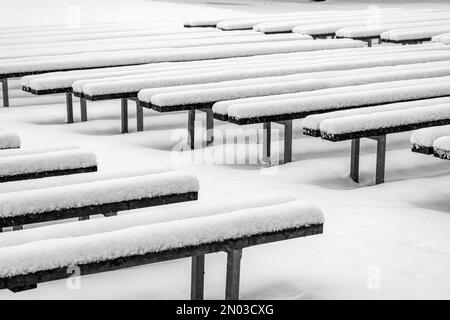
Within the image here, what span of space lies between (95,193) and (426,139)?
1.69 meters

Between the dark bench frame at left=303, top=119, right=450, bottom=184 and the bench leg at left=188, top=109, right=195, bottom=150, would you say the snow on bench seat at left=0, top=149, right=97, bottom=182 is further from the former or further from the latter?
the bench leg at left=188, top=109, right=195, bottom=150

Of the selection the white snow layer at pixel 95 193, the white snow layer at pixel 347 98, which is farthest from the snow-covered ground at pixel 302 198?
the white snow layer at pixel 347 98

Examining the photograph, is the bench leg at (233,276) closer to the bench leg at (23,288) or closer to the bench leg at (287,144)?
the bench leg at (23,288)

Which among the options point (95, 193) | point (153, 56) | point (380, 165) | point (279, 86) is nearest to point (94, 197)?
point (95, 193)

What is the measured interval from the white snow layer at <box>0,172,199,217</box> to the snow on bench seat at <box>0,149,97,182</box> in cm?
43

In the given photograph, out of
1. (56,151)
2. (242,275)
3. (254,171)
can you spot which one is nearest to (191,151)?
(254,171)

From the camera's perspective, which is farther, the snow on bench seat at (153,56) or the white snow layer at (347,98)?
the snow on bench seat at (153,56)

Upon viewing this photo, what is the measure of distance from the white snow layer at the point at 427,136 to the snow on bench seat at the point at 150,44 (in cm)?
358

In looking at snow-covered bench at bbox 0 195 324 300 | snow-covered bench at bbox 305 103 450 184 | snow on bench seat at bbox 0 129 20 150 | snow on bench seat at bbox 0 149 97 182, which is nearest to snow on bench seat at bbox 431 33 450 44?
snow-covered bench at bbox 305 103 450 184

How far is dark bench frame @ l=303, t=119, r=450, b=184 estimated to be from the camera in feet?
13.9

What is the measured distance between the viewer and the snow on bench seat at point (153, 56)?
6.18 meters

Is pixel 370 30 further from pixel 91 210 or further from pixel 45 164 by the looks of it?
pixel 91 210

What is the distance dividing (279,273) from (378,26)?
5913 mm

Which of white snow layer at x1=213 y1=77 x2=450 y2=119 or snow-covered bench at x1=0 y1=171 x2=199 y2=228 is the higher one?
white snow layer at x1=213 y1=77 x2=450 y2=119
